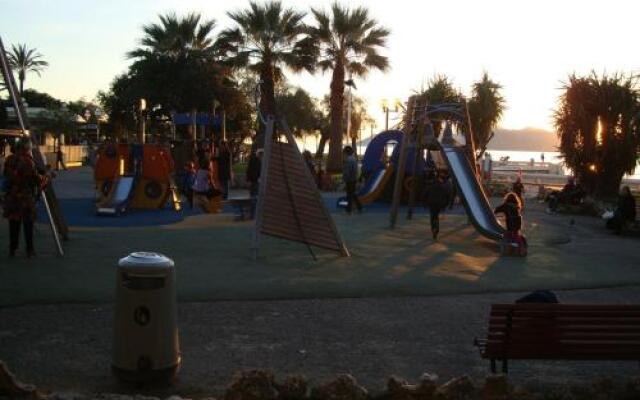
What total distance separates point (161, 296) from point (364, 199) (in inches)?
765

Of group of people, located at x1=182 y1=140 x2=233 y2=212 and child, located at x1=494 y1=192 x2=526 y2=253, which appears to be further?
group of people, located at x1=182 y1=140 x2=233 y2=212

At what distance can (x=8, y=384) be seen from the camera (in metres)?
4.52

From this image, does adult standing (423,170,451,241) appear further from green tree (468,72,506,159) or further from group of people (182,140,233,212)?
green tree (468,72,506,159)

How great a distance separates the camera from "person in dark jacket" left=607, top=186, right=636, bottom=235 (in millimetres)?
18281

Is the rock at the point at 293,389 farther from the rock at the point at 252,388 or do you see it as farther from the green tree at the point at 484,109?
the green tree at the point at 484,109

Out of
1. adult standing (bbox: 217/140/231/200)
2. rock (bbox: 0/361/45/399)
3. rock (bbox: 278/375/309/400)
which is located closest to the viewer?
rock (bbox: 0/361/45/399)

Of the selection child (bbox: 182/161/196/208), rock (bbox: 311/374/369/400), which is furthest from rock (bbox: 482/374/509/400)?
child (bbox: 182/161/196/208)

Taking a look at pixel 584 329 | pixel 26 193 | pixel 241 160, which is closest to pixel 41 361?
pixel 584 329

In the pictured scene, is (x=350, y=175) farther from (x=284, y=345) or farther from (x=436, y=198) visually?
(x=284, y=345)

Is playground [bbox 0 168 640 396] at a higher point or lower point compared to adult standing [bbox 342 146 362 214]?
lower

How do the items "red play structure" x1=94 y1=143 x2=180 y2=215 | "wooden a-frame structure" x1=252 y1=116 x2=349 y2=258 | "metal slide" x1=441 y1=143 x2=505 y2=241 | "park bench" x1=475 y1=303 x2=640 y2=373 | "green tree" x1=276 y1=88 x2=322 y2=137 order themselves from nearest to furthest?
"park bench" x1=475 y1=303 x2=640 y2=373 → "wooden a-frame structure" x1=252 y1=116 x2=349 y2=258 → "metal slide" x1=441 y1=143 x2=505 y2=241 → "red play structure" x1=94 y1=143 x2=180 y2=215 → "green tree" x1=276 y1=88 x2=322 y2=137

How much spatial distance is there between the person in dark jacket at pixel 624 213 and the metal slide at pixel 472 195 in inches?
146

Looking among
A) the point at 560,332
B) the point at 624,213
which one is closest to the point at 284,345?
the point at 560,332

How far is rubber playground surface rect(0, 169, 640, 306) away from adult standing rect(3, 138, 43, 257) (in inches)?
25.2
